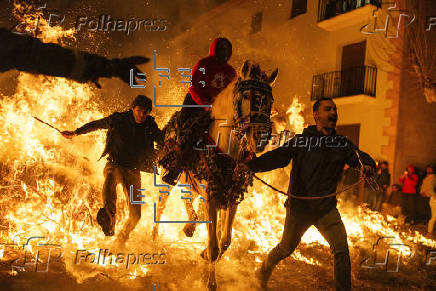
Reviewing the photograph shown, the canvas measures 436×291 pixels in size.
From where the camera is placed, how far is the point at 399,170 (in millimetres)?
14273

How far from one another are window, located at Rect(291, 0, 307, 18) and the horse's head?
1692 cm

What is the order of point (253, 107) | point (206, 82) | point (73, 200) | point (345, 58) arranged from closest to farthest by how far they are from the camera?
point (253, 107) < point (206, 82) < point (73, 200) < point (345, 58)

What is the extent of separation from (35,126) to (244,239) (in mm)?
5587

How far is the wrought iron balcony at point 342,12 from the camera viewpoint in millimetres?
15305

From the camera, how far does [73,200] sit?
705 centimetres

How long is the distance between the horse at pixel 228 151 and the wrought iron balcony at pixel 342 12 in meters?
13.2

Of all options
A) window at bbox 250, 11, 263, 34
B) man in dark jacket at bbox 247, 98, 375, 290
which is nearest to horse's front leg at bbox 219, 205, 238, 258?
man in dark jacket at bbox 247, 98, 375, 290

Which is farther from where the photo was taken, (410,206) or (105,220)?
(410,206)

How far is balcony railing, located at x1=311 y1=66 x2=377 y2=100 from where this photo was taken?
1536cm

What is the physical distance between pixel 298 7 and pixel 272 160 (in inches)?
694

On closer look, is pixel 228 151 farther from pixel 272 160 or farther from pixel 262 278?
pixel 262 278
